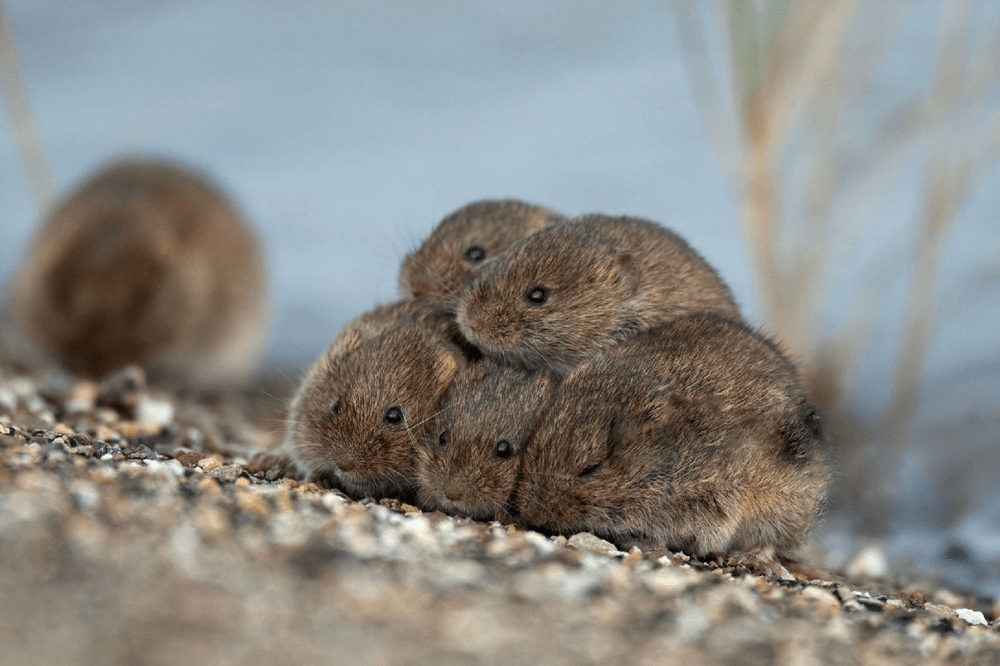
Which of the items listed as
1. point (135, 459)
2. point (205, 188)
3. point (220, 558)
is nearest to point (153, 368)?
point (205, 188)

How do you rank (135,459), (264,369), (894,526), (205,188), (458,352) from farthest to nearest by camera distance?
(264,369), (205,188), (894,526), (458,352), (135,459)

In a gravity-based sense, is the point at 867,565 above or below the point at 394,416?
below

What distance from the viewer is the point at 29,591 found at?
2191mm

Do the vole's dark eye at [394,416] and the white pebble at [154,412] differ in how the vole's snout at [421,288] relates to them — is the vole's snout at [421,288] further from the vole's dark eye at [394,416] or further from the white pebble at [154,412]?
the white pebble at [154,412]

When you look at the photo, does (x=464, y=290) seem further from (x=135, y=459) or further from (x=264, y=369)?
(x=264, y=369)

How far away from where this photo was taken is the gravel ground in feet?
7.10

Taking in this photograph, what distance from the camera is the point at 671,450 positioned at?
3.51m

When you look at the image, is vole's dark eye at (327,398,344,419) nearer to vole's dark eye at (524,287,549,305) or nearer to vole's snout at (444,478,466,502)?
vole's snout at (444,478,466,502)

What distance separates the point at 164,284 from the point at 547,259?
370 cm

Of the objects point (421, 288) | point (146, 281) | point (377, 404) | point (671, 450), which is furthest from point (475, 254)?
point (146, 281)

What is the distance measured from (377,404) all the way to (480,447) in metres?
0.44

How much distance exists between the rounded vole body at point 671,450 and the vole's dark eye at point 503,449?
56 mm

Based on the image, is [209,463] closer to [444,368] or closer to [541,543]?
[444,368]

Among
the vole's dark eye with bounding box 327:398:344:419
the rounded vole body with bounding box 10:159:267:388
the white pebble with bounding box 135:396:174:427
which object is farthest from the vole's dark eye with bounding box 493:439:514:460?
the rounded vole body with bounding box 10:159:267:388
